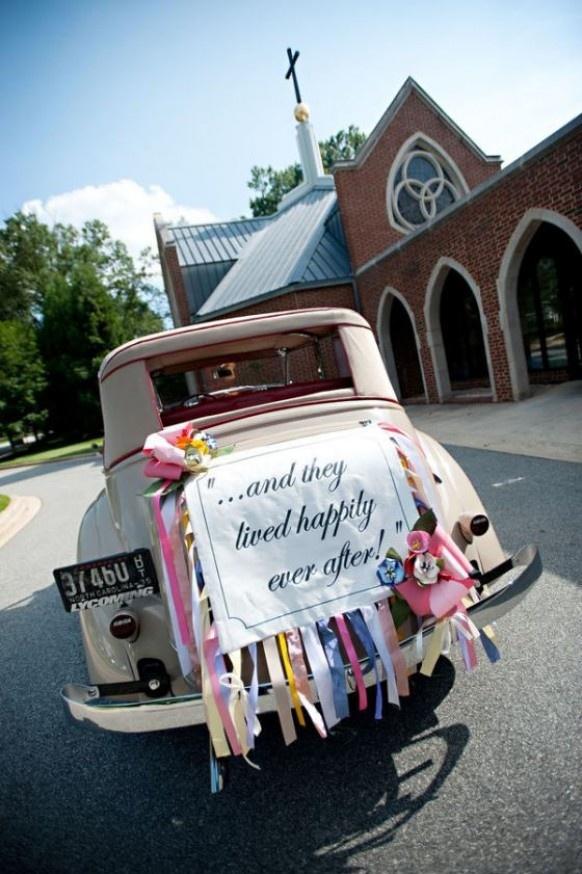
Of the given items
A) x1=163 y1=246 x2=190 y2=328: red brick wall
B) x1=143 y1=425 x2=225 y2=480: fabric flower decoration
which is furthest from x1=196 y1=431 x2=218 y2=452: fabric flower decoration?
x1=163 y1=246 x2=190 y2=328: red brick wall

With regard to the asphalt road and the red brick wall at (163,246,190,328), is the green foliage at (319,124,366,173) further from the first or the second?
the asphalt road

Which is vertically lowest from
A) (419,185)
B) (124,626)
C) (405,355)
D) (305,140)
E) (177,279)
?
(124,626)

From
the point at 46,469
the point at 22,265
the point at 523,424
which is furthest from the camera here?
the point at 22,265

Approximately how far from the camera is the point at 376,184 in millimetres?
16406

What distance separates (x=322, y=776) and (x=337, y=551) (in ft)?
3.15

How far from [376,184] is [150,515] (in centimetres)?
1707

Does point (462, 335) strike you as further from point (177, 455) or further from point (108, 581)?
point (108, 581)

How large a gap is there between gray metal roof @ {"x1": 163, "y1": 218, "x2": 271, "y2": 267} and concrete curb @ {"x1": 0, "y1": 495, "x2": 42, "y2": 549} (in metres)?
13.0

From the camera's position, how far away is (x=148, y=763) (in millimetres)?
2350

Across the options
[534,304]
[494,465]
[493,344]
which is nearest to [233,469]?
[494,465]

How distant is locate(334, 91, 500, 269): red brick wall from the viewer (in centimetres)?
1612

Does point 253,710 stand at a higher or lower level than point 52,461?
higher

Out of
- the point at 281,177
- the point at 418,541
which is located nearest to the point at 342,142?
the point at 281,177

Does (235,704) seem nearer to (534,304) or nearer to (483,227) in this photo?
(483,227)
